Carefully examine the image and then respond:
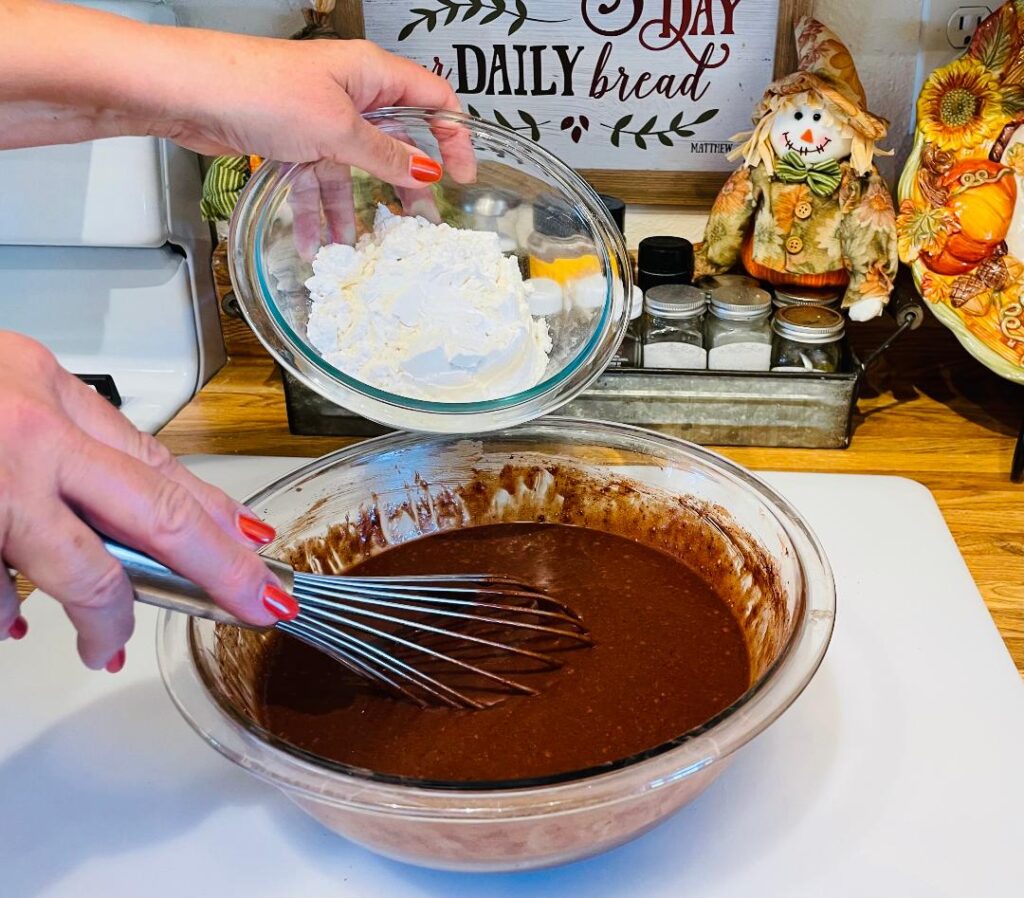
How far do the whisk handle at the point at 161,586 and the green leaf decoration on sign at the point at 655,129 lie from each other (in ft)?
2.69

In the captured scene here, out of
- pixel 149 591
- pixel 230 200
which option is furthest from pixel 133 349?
pixel 149 591

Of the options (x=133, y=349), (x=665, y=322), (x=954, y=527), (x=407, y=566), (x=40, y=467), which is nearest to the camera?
(x=40, y=467)

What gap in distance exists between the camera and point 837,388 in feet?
3.41

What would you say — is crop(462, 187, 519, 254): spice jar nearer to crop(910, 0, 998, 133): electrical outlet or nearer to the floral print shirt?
the floral print shirt

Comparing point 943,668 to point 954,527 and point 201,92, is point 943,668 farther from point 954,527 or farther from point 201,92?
point 201,92

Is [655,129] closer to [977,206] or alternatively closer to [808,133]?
[808,133]

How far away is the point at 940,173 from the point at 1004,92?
95 mm

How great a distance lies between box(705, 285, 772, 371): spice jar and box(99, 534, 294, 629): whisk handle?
0.67m

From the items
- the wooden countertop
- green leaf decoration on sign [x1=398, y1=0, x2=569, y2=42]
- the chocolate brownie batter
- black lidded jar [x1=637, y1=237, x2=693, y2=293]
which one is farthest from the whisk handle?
green leaf decoration on sign [x1=398, y1=0, x2=569, y2=42]

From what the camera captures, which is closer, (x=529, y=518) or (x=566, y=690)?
(x=566, y=690)

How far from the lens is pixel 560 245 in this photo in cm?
79

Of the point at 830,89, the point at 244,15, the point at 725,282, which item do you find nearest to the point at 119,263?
the point at 244,15

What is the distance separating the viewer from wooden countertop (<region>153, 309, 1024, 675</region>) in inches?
37.6

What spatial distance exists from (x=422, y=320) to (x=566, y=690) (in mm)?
290
